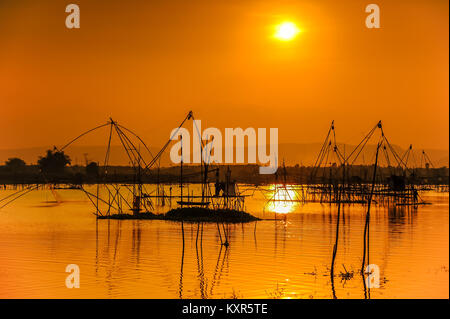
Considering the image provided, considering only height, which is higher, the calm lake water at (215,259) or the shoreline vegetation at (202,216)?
the shoreline vegetation at (202,216)

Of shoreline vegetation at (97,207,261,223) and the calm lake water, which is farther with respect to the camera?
shoreline vegetation at (97,207,261,223)

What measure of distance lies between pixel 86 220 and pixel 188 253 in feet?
56.6

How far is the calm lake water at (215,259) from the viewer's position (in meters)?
16.3

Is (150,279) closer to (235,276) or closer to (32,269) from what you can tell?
(235,276)

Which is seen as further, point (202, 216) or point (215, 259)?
point (202, 216)

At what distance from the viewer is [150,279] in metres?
17.8

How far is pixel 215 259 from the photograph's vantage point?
21.5 meters

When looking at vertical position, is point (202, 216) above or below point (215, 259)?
above

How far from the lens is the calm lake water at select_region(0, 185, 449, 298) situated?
16.3 m

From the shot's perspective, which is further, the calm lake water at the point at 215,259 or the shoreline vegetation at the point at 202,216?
the shoreline vegetation at the point at 202,216

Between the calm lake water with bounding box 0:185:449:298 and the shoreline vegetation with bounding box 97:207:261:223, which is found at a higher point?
the shoreline vegetation with bounding box 97:207:261:223
